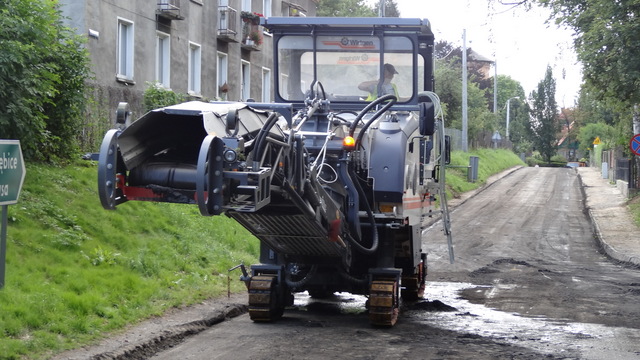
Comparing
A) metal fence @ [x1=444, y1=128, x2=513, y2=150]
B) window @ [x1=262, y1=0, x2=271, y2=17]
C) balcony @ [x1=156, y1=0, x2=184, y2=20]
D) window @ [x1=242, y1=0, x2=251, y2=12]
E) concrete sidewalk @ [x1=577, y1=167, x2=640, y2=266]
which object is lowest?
concrete sidewalk @ [x1=577, y1=167, x2=640, y2=266]

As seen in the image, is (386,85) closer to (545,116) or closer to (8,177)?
(8,177)

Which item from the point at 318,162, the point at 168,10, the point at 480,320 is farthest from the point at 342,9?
the point at 318,162

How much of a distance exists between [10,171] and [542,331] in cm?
628

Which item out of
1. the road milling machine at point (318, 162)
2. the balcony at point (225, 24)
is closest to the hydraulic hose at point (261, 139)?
the road milling machine at point (318, 162)

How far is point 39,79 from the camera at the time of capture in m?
12.9

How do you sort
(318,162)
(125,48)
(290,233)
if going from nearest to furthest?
(318,162) < (290,233) < (125,48)

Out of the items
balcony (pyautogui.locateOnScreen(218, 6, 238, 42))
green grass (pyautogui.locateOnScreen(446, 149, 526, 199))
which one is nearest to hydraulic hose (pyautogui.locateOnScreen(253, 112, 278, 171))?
balcony (pyautogui.locateOnScreen(218, 6, 238, 42))

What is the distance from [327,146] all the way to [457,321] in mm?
3234

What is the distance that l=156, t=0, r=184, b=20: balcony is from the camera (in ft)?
78.2

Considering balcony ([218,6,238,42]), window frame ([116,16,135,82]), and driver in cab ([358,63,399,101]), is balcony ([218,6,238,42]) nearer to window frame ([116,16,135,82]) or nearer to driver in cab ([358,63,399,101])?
window frame ([116,16,135,82])

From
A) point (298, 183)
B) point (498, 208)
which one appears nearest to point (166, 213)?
point (298, 183)

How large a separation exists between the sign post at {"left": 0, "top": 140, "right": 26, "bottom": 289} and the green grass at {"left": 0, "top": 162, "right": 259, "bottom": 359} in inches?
26.1

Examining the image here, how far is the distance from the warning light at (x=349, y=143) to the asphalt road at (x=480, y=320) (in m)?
2.12

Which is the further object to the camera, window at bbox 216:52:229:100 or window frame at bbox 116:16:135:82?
window at bbox 216:52:229:100
